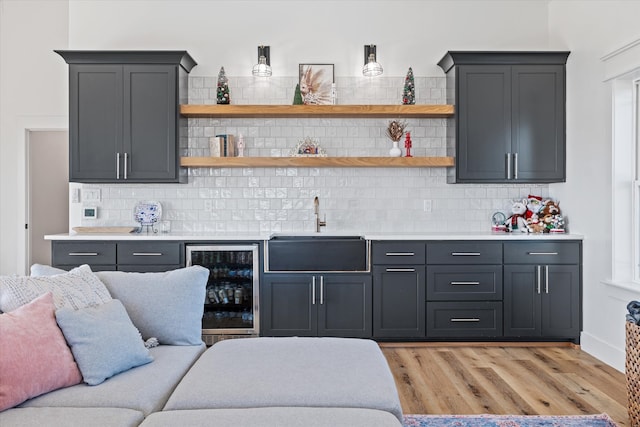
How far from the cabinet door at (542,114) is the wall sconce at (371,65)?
1192 mm

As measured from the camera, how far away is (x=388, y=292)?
13.6 feet

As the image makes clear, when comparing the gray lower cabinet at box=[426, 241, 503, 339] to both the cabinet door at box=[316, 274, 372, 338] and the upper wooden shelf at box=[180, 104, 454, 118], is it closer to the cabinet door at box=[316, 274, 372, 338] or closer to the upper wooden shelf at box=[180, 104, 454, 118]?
the cabinet door at box=[316, 274, 372, 338]

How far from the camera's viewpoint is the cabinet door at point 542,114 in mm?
4395

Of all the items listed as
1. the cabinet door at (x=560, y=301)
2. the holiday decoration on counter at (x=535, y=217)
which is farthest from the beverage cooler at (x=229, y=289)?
the cabinet door at (x=560, y=301)

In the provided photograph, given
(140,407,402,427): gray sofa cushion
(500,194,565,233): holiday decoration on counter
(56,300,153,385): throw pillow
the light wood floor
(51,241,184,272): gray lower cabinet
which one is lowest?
the light wood floor

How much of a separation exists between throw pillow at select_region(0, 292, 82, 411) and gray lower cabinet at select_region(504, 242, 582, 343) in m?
3.39

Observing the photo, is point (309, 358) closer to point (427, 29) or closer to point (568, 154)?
point (568, 154)

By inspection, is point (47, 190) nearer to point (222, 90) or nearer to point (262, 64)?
point (222, 90)

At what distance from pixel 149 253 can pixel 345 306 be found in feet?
5.51

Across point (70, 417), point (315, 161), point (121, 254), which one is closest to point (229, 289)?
point (121, 254)

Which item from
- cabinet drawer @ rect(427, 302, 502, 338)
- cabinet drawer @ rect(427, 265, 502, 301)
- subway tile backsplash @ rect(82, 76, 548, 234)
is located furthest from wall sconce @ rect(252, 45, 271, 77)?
cabinet drawer @ rect(427, 302, 502, 338)

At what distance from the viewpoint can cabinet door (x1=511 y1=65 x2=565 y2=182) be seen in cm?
439

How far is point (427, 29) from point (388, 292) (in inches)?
100

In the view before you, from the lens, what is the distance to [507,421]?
2.66m
